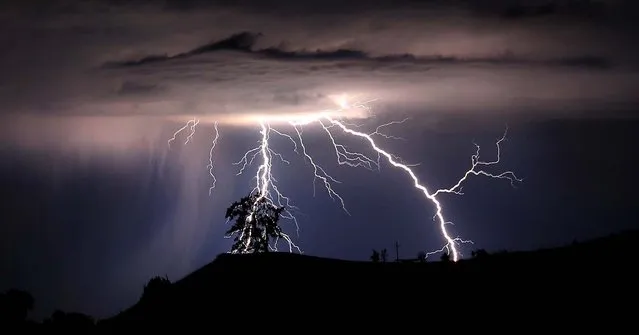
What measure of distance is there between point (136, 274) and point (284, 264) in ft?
371

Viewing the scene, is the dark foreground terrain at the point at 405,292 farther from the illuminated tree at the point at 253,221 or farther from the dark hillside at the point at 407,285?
the illuminated tree at the point at 253,221

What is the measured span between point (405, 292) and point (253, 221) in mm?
24315

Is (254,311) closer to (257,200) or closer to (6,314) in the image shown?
(6,314)

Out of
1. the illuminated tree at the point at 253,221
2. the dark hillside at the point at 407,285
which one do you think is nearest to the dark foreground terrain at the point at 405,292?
the dark hillside at the point at 407,285

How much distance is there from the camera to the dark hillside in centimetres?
1420

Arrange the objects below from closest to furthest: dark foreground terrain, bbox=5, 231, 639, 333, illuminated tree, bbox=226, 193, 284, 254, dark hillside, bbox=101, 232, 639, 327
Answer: dark foreground terrain, bbox=5, 231, 639, 333 → dark hillside, bbox=101, 232, 639, 327 → illuminated tree, bbox=226, 193, 284, 254

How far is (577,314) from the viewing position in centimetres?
1330

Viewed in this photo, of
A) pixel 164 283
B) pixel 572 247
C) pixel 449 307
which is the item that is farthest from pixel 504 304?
pixel 164 283

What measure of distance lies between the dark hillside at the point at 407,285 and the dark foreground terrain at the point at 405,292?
0.06ft

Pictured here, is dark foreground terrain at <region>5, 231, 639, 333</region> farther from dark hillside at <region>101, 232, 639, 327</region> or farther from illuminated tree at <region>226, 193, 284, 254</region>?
illuminated tree at <region>226, 193, 284, 254</region>

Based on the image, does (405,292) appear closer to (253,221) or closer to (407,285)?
(407,285)

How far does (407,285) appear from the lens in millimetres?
15727

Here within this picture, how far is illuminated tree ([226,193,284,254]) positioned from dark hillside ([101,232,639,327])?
68.0 ft


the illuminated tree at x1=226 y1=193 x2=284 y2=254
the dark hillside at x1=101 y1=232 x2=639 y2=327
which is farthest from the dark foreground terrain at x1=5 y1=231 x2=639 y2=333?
the illuminated tree at x1=226 y1=193 x2=284 y2=254
